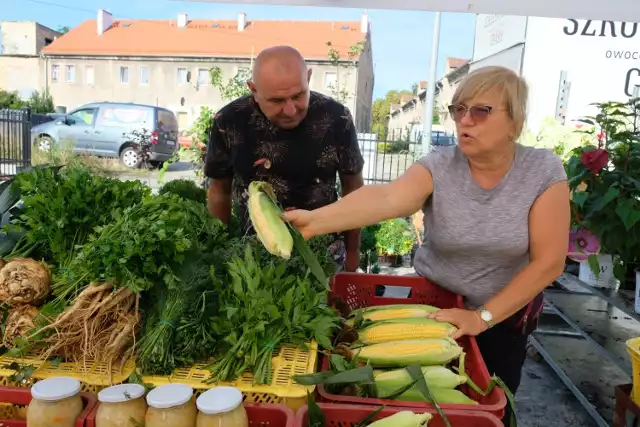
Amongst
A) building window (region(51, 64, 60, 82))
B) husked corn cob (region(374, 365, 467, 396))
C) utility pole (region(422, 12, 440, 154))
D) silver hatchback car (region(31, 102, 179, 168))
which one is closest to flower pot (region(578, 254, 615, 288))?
husked corn cob (region(374, 365, 467, 396))

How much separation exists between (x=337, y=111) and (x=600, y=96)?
192 inches

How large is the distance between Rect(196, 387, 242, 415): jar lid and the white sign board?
19.6ft

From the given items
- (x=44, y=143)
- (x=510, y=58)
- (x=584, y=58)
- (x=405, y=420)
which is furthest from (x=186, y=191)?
(x=44, y=143)

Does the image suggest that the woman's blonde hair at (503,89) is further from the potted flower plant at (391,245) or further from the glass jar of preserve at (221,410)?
the potted flower plant at (391,245)

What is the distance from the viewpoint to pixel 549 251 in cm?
166

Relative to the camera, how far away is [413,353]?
152 centimetres

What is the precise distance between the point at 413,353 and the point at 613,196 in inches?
77.9

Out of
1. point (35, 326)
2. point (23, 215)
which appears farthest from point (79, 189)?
point (35, 326)

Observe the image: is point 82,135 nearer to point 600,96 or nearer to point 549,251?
point 600,96

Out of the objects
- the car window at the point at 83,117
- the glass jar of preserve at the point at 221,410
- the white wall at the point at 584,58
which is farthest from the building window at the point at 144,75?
the glass jar of preserve at the point at 221,410

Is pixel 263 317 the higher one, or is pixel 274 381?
pixel 263 317

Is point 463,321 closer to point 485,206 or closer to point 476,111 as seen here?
point 485,206

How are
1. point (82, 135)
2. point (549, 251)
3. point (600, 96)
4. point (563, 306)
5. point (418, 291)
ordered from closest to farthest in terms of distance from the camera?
point (549, 251), point (418, 291), point (563, 306), point (600, 96), point (82, 135)

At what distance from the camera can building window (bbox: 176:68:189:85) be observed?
3322cm
